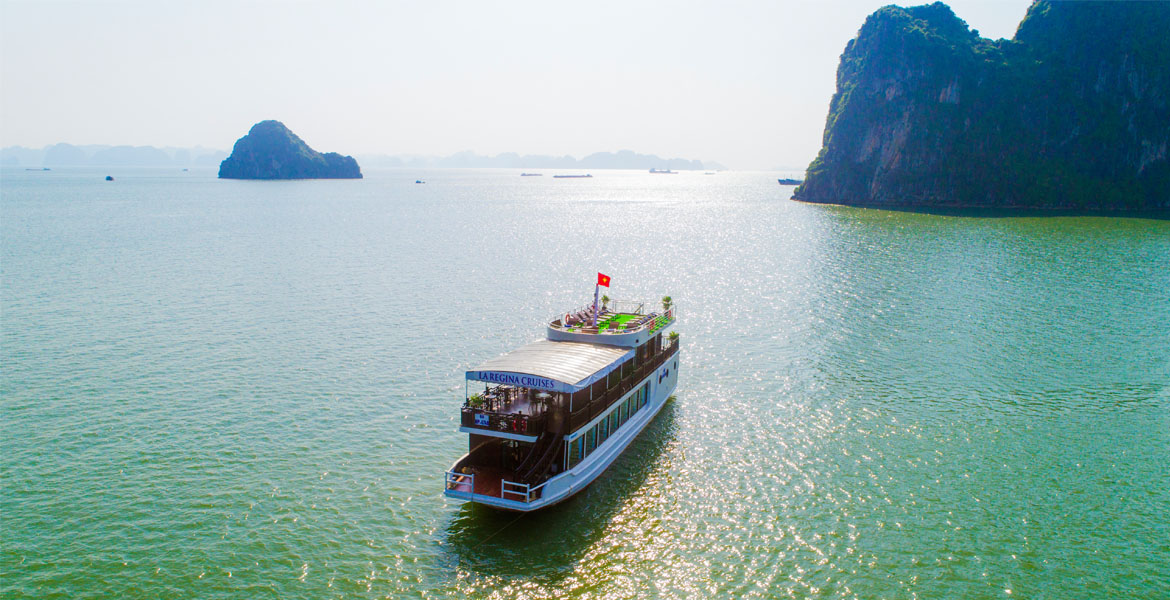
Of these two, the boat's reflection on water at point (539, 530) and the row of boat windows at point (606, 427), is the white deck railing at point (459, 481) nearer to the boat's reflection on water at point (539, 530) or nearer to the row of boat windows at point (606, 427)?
the boat's reflection on water at point (539, 530)

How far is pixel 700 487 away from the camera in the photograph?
32.5m

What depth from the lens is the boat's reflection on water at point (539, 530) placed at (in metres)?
26.2

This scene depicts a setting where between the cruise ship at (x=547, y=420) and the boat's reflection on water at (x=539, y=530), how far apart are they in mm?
811

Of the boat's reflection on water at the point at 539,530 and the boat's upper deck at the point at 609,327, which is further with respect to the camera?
the boat's upper deck at the point at 609,327

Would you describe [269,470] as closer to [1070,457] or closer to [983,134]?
[1070,457]

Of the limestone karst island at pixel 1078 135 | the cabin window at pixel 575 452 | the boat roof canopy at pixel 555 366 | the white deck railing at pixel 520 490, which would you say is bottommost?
the white deck railing at pixel 520 490

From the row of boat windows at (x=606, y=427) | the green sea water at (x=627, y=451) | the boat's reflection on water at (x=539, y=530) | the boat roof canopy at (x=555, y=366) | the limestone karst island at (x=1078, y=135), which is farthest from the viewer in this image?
the limestone karst island at (x=1078, y=135)

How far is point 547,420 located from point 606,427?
4.43 meters

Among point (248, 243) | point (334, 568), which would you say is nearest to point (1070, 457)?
point (334, 568)

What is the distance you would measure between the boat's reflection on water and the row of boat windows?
1675 millimetres

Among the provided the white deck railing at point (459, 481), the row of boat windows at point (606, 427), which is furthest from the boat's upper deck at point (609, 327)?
the white deck railing at point (459, 481)

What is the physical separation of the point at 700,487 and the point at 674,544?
523cm

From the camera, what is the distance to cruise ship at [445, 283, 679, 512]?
2870 cm

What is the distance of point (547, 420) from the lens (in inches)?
1203
